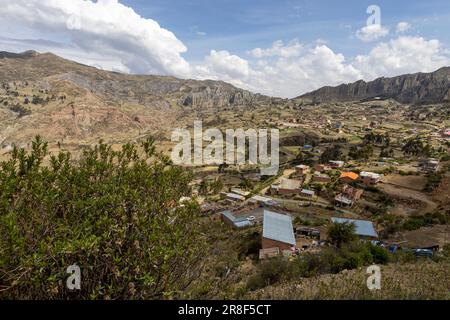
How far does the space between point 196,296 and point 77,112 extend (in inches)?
7099

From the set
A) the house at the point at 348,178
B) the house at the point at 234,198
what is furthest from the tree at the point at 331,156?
the house at the point at 234,198

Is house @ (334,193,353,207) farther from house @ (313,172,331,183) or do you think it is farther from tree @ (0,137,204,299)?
tree @ (0,137,204,299)

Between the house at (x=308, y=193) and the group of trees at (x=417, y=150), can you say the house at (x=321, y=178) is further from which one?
the group of trees at (x=417, y=150)

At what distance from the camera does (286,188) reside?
175 feet

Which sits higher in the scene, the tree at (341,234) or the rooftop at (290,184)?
the tree at (341,234)

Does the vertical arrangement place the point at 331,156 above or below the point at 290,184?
above

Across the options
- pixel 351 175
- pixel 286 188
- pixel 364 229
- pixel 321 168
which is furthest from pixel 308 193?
pixel 364 229

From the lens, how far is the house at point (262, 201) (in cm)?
4700

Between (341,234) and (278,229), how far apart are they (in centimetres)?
551

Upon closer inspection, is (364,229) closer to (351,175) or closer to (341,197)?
(341,197)

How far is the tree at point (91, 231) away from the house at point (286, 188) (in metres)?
47.5

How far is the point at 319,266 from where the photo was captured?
15.9 metres

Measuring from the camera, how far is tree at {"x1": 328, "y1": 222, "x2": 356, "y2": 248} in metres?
26.0
